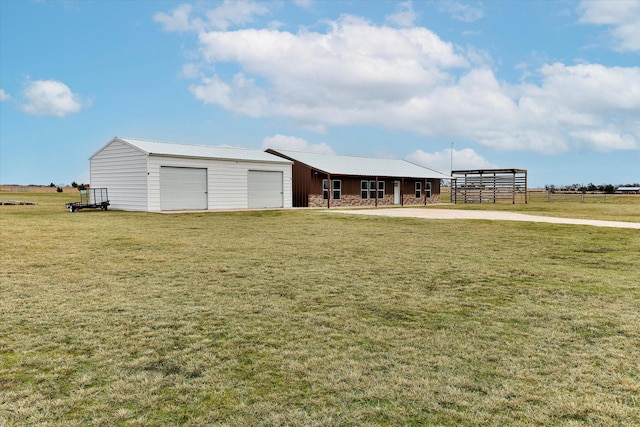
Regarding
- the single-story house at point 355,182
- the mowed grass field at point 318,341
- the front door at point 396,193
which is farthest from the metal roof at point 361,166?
the mowed grass field at point 318,341

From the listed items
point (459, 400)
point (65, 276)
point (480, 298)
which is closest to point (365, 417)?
point (459, 400)

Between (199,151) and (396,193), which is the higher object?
(199,151)

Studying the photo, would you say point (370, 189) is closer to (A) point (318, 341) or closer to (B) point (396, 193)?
(B) point (396, 193)

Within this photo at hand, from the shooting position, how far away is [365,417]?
10.1 ft

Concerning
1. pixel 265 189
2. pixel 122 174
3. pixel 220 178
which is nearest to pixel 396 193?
pixel 265 189

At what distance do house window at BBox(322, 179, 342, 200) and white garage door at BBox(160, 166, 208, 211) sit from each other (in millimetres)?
9507

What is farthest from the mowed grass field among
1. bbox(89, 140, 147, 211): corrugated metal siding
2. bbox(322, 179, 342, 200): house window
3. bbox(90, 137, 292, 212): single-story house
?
bbox(322, 179, 342, 200): house window

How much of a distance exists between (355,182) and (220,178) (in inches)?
463

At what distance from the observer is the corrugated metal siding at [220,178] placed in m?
25.8

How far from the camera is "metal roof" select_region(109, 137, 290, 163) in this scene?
26.8 m

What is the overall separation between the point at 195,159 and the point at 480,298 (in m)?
23.5

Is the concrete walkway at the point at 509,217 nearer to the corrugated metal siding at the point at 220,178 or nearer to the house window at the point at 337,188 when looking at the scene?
the corrugated metal siding at the point at 220,178

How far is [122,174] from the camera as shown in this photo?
2761cm

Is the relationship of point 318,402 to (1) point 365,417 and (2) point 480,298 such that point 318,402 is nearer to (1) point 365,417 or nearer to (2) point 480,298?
(1) point 365,417
